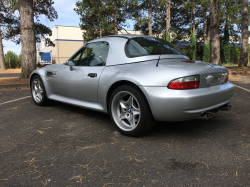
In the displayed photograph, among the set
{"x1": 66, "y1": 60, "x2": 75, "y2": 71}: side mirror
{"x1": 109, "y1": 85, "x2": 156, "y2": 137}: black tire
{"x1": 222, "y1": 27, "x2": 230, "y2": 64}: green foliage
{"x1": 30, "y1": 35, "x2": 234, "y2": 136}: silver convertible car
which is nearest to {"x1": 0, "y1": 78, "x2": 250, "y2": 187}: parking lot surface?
{"x1": 109, "y1": 85, "x2": 156, "y2": 137}: black tire

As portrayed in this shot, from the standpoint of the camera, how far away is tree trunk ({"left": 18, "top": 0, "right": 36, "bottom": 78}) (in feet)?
29.9

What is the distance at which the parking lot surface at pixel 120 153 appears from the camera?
1.95m

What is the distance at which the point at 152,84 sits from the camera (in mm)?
2707

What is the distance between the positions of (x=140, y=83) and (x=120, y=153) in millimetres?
926

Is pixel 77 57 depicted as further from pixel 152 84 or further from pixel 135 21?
pixel 135 21

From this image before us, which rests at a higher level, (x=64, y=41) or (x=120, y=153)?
(x=64, y=41)

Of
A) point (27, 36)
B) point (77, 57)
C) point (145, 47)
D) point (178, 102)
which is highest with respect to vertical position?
point (27, 36)

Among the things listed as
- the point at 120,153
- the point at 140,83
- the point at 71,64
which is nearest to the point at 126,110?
the point at 140,83

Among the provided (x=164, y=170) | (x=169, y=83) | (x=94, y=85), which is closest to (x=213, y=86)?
(x=169, y=83)

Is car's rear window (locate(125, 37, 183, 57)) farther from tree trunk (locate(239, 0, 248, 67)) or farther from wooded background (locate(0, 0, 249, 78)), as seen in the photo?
tree trunk (locate(239, 0, 248, 67))

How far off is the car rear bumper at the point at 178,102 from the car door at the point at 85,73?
1022 millimetres

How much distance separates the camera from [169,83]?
8.63 ft

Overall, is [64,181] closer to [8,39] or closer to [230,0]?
[8,39]

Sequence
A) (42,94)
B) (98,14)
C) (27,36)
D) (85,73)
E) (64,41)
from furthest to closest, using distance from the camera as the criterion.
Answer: (64,41) < (98,14) < (27,36) < (42,94) < (85,73)
